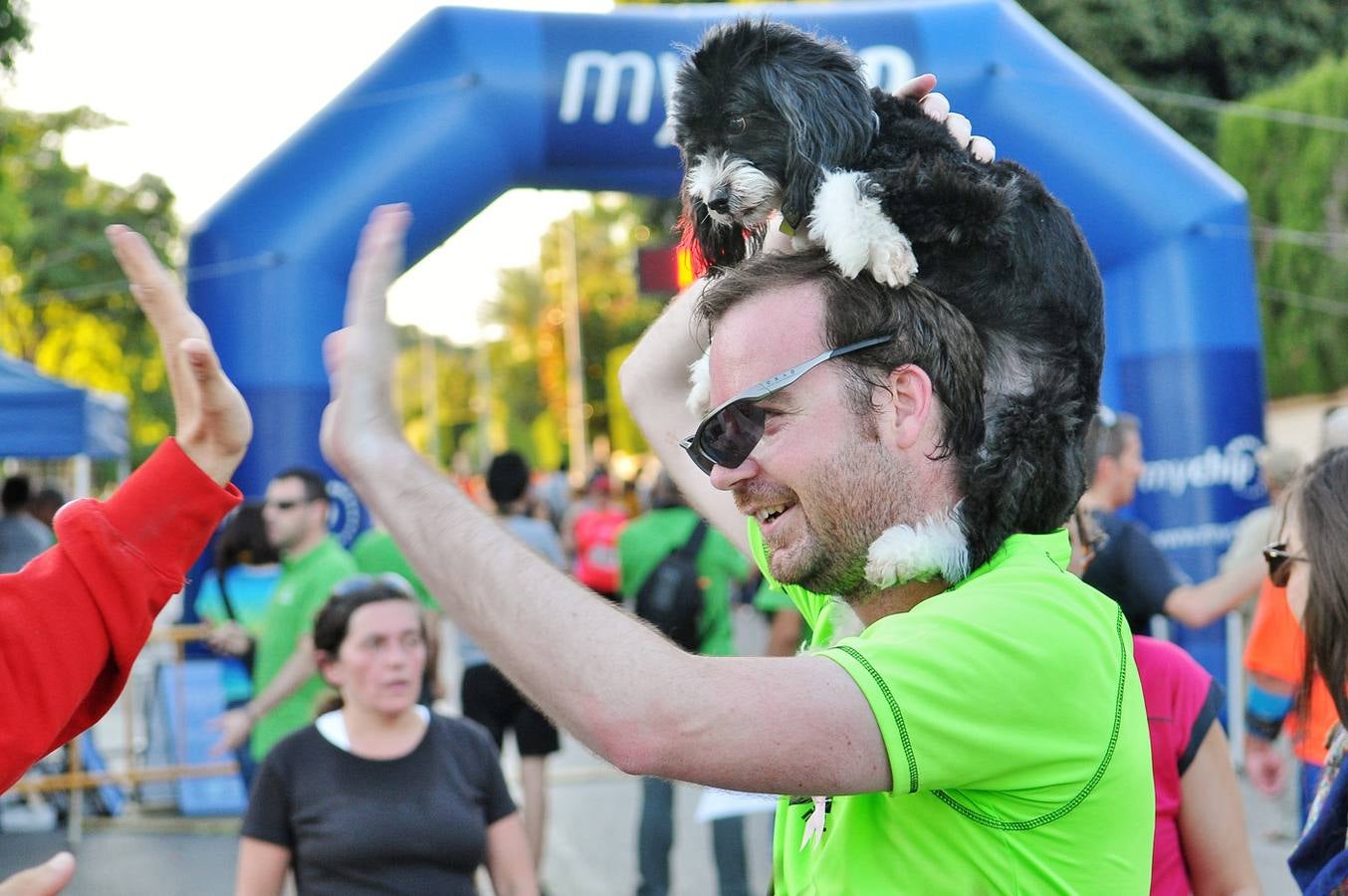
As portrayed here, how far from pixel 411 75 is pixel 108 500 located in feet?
21.7

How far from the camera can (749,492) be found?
5.57ft

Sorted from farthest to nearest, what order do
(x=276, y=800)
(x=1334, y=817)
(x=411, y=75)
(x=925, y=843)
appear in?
(x=411, y=75), (x=276, y=800), (x=1334, y=817), (x=925, y=843)

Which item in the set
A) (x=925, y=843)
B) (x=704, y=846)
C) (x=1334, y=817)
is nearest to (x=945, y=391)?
(x=925, y=843)

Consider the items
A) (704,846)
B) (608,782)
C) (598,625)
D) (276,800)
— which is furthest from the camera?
(608,782)

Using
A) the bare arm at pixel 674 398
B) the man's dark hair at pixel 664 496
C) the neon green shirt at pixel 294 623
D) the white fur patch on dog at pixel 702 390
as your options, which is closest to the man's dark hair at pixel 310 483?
the neon green shirt at pixel 294 623

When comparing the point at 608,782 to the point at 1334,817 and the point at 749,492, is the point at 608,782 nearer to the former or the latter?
the point at 1334,817

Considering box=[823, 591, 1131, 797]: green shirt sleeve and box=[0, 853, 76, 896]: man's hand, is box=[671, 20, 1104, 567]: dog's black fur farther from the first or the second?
box=[0, 853, 76, 896]: man's hand

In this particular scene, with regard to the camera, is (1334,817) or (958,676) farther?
(1334,817)

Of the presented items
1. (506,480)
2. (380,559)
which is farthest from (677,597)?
(380,559)

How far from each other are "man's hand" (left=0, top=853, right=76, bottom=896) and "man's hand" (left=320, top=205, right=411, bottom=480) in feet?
1.80

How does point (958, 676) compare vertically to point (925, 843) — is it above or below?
above

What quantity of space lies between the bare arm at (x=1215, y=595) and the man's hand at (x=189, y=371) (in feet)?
9.88

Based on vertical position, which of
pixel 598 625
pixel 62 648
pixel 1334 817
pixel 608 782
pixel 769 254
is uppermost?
pixel 769 254

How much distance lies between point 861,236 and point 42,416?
6999 millimetres
